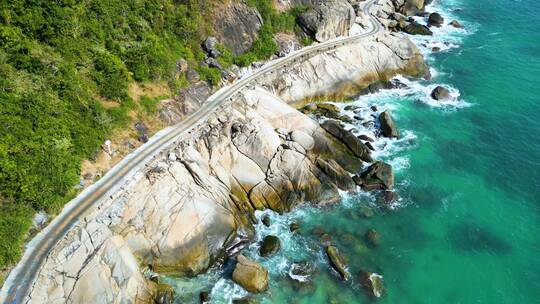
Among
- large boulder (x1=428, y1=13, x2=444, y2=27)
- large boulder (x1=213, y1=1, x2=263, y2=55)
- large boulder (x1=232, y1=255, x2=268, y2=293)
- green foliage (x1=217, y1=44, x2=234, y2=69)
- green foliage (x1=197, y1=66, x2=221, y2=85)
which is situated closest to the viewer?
large boulder (x1=232, y1=255, x2=268, y2=293)

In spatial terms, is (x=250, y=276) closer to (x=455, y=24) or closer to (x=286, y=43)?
(x=286, y=43)

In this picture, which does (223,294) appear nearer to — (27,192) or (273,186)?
(273,186)

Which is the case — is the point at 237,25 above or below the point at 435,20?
above

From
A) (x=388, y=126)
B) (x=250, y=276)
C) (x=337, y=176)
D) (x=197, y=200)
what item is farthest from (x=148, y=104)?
(x=388, y=126)

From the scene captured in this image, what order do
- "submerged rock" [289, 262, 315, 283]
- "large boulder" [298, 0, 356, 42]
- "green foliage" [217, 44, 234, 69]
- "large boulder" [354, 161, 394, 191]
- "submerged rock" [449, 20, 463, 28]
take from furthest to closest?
1. "submerged rock" [449, 20, 463, 28]
2. "large boulder" [298, 0, 356, 42]
3. "green foliage" [217, 44, 234, 69]
4. "large boulder" [354, 161, 394, 191]
5. "submerged rock" [289, 262, 315, 283]

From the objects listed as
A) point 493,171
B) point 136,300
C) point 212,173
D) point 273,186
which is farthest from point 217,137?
point 493,171

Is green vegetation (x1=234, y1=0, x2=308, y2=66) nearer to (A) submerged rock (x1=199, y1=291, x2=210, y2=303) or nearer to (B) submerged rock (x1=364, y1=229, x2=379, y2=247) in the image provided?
(B) submerged rock (x1=364, y1=229, x2=379, y2=247)

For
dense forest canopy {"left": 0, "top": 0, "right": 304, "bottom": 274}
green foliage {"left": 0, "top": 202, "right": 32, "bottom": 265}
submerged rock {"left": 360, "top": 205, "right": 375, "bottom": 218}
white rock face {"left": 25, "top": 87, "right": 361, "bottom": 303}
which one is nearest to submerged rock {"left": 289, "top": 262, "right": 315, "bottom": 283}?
white rock face {"left": 25, "top": 87, "right": 361, "bottom": 303}
